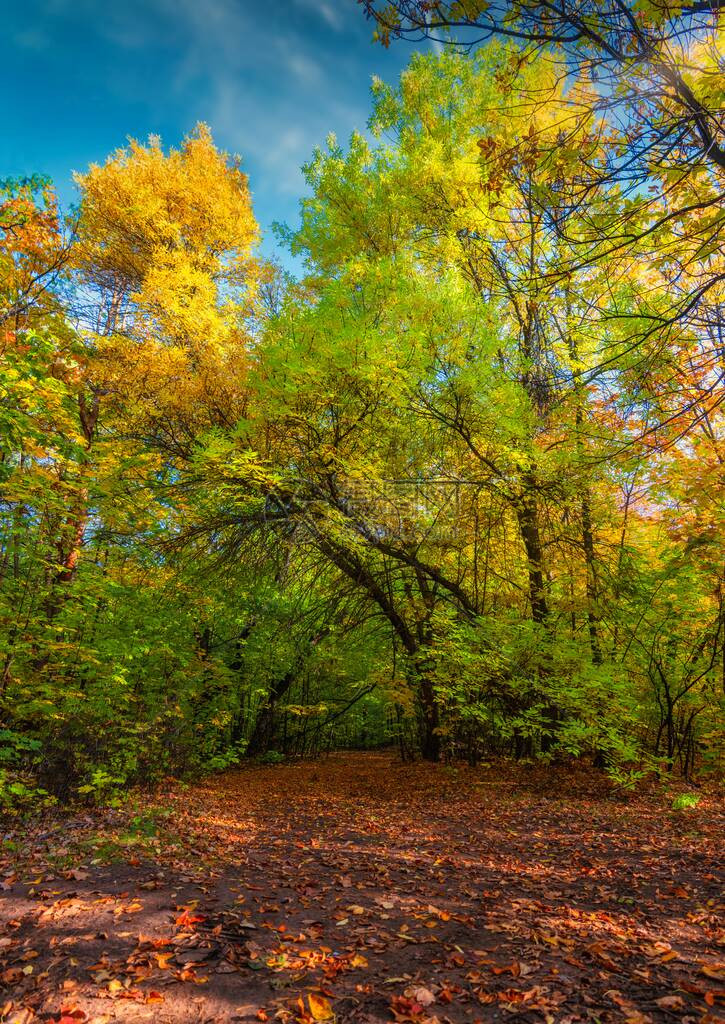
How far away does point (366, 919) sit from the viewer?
10.2 feet

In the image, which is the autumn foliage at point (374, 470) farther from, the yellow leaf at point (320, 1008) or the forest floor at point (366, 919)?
the yellow leaf at point (320, 1008)

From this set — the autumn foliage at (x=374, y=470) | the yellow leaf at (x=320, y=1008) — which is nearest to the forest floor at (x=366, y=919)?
the yellow leaf at (x=320, y=1008)

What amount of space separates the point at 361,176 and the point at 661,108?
294 inches

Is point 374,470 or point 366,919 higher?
point 374,470

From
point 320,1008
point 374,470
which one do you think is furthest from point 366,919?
point 374,470

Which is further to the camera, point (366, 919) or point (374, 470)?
point (374, 470)

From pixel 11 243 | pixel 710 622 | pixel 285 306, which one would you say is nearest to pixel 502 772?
pixel 710 622

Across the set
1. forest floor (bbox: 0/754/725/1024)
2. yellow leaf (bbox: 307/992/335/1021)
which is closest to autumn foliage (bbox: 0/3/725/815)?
forest floor (bbox: 0/754/725/1024)

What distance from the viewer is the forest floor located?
223cm

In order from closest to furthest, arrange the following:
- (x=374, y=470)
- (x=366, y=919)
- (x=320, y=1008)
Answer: (x=320, y=1008), (x=366, y=919), (x=374, y=470)

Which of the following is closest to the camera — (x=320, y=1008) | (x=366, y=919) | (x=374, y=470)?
(x=320, y=1008)

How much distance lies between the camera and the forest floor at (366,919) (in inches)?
87.9

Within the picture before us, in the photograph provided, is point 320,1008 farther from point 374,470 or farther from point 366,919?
point 374,470

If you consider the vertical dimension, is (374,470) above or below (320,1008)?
above
